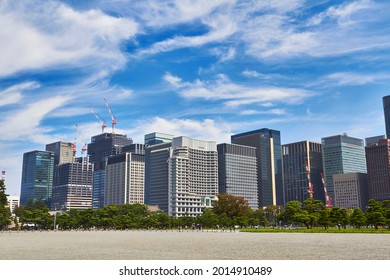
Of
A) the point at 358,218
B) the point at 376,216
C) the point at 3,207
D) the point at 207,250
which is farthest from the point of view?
the point at 3,207

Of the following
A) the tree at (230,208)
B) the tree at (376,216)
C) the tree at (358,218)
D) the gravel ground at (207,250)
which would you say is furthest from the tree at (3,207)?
the tree at (376,216)

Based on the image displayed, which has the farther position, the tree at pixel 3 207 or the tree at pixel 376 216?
the tree at pixel 3 207

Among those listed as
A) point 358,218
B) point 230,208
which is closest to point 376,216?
point 358,218

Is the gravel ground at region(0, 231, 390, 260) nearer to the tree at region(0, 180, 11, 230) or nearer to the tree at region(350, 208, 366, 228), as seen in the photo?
the tree at region(350, 208, 366, 228)

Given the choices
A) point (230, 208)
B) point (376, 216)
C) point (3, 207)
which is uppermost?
point (230, 208)

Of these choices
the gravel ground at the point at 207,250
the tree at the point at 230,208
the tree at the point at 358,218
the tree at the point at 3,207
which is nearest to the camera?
the gravel ground at the point at 207,250

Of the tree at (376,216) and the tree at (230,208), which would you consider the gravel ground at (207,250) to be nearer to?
the tree at (376,216)

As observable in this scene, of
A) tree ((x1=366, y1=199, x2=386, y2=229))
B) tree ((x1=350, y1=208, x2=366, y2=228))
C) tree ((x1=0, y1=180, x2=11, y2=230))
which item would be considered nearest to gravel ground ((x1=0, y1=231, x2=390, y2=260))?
tree ((x1=366, y1=199, x2=386, y2=229))

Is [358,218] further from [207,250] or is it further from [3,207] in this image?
[3,207]
